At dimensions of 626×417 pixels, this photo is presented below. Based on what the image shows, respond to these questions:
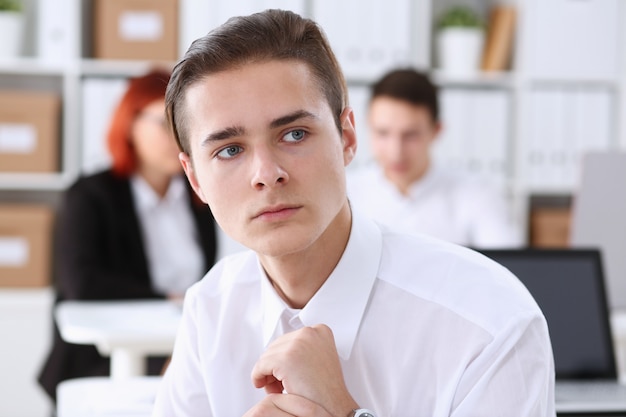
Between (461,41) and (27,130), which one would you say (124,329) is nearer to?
(27,130)

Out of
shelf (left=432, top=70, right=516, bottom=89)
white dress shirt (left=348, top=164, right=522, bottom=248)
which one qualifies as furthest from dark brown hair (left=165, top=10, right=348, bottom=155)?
shelf (left=432, top=70, right=516, bottom=89)

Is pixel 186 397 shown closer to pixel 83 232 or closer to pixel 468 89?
pixel 83 232

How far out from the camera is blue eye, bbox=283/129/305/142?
1132 mm

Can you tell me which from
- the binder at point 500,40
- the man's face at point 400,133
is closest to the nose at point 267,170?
the man's face at point 400,133

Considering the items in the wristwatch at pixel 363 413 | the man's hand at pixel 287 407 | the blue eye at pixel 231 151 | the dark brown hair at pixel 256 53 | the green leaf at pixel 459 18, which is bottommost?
the man's hand at pixel 287 407

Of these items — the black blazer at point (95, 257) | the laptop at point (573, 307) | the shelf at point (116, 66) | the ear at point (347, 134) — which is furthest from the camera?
the shelf at point (116, 66)

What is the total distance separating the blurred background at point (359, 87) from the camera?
3.56 meters

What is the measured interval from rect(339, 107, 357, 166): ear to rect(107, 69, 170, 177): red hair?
1817 mm

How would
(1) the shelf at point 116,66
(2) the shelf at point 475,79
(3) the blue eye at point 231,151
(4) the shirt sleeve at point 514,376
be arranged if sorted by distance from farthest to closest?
(2) the shelf at point 475,79 < (1) the shelf at point 116,66 < (3) the blue eye at point 231,151 < (4) the shirt sleeve at point 514,376

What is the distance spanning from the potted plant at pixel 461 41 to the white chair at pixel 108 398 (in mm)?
2432

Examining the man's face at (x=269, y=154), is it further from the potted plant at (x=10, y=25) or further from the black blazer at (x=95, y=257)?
the potted plant at (x=10, y=25)

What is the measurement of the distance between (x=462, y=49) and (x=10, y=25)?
5.81ft

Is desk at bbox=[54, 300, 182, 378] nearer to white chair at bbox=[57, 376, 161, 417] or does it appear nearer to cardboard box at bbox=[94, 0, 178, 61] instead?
white chair at bbox=[57, 376, 161, 417]

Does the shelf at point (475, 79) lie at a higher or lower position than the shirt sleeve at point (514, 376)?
higher
